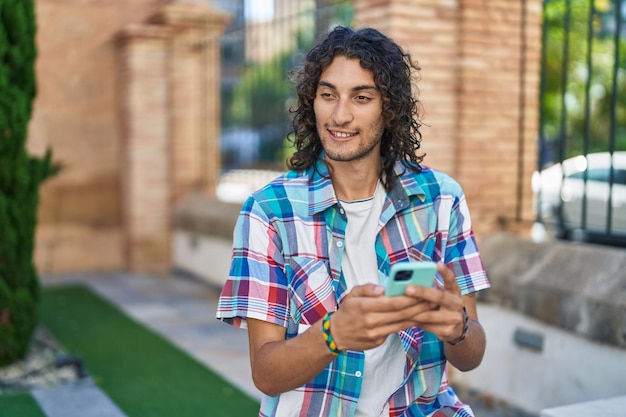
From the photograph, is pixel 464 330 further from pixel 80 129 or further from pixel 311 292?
pixel 80 129

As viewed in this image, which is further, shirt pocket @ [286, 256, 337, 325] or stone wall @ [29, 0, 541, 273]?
stone wall @ [29, 0, 541, 273]

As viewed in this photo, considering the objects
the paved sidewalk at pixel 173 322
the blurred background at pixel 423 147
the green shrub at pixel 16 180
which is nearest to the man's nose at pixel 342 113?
the blurred background at pixel 423 147

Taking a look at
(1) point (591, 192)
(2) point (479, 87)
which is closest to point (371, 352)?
(2) point (479, 87)

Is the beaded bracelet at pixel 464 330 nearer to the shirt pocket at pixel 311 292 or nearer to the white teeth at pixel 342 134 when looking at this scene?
the shirt pocket at pixel 311 292

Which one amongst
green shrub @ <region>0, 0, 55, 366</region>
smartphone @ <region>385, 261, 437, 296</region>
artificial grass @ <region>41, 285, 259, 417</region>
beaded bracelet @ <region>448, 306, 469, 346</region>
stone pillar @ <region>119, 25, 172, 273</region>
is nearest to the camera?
smartphone @ <region>385, 261, 437, 296</region>

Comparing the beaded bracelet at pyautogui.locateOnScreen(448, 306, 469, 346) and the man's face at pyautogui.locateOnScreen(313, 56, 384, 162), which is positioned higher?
the man's face at pyautogui.locateOnScreen(313, 56, 384, 162)

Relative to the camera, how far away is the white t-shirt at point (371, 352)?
2.32m

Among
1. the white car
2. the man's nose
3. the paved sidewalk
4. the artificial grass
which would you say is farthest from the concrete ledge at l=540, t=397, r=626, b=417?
the white car

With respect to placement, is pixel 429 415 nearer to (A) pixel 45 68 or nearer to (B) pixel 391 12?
(B) pixel 391 12

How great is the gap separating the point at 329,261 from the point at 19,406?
10.7 feet

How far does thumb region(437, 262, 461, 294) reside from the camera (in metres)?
1.99

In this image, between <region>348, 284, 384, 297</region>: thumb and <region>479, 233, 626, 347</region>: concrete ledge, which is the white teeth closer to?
<region>348, 284, 384, 297</region>: thumb

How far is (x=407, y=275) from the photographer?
6.14 ft

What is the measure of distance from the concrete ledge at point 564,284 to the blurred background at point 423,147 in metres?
0.01
